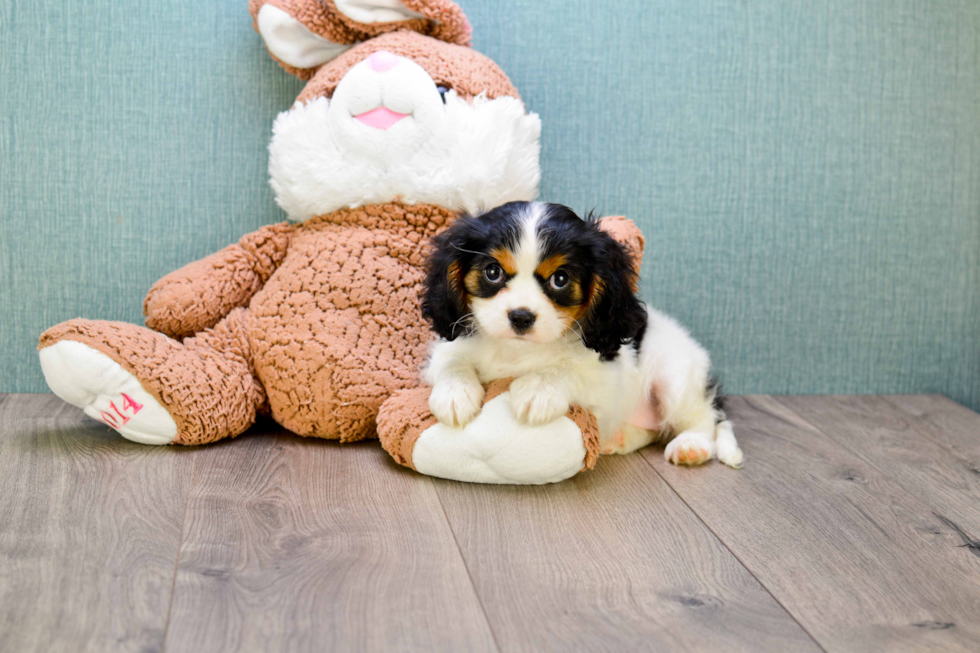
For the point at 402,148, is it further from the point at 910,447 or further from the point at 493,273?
the point at 910,447

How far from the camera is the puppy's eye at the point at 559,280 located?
1.48 m

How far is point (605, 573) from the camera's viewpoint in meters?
1.27

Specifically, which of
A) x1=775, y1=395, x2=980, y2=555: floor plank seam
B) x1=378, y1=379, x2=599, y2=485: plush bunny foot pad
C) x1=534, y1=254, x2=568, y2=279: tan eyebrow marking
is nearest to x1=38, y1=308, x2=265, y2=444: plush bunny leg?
x1=378, y1=379, x2=599, y2=485: plush bunny foot pad

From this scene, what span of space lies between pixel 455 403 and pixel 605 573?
1.40ft

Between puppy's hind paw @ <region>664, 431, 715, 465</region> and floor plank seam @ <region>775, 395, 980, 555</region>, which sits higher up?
puppy's hind paw @ <region>664, 431, 715, 465</region>

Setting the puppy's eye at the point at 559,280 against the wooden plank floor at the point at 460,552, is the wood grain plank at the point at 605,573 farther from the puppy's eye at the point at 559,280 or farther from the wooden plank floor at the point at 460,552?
the puppy's eye at the point at 559,280

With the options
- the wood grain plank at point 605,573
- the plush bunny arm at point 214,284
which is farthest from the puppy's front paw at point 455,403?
the plush bunny arm at point 214,284

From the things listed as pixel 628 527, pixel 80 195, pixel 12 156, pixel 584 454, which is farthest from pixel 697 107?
pixel 12 156

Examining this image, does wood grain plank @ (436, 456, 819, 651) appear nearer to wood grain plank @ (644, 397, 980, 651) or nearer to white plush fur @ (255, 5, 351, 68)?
wood grain plank @ (644, 397, 980, 651)

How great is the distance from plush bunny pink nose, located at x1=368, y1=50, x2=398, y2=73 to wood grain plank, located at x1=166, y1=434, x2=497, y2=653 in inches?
31.6

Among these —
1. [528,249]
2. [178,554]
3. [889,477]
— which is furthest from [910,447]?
[178,554]

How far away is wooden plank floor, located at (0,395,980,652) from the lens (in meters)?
1.11

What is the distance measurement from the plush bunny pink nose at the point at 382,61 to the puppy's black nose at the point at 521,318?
65 cm

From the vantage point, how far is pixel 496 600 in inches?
46.5
